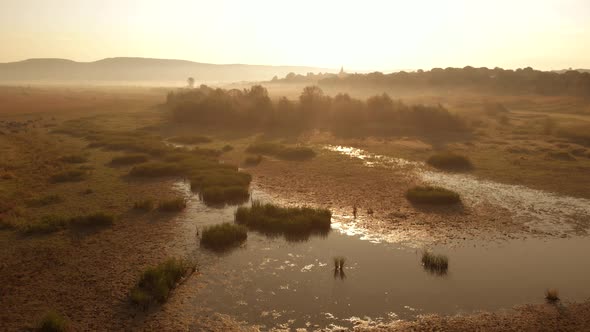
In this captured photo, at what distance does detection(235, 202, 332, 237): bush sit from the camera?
21.2 m

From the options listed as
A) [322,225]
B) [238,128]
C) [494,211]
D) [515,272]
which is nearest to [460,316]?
[515,272]

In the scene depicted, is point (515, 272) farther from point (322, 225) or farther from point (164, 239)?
point (164, 239)

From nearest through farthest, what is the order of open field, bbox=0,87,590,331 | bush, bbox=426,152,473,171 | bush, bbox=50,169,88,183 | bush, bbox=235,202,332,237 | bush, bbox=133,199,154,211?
open field, bbox=0,87,590,331 → bush, bbox=235,202,332,237 → bush, bbox=133,199,154,211 → bush, bbox=50,169,88,183 → bush, bbox=426,152,473,171

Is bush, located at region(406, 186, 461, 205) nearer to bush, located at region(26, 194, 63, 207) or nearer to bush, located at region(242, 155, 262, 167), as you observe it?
bush, located at region(242, 155, 262, 167)

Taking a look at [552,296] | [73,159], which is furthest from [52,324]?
[73,159]

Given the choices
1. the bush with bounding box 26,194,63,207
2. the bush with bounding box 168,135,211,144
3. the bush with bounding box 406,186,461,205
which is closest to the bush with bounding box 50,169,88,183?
the bush with bounding box 26,194,63,207

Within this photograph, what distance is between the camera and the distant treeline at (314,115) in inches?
2368

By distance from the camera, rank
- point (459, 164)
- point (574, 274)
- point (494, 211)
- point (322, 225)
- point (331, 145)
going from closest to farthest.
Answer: point (574, 274)
point (322, 225)
point (494, 211)
point (459, 164)
point (331, 145)

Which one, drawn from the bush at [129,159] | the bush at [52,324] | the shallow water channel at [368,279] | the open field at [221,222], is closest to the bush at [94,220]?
the open field at [221,222]

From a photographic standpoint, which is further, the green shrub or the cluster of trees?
the cluster of trees

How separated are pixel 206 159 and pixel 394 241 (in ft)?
74.8

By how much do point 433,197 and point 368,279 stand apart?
37.7 feet

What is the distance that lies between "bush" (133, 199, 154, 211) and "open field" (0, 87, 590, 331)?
94mm

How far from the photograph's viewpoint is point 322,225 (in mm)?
21688
